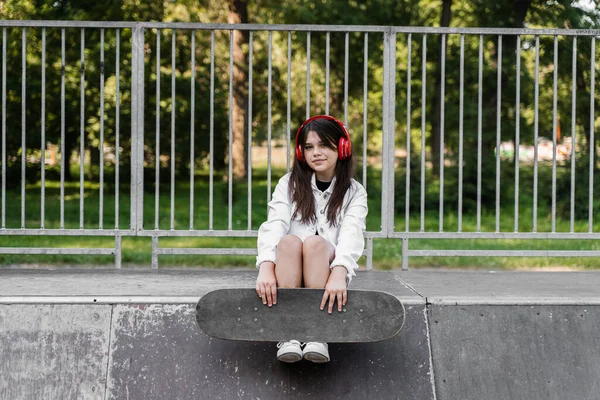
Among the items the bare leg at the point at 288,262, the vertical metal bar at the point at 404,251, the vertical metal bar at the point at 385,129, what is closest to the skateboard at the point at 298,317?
the bare leg at the point at 288,262

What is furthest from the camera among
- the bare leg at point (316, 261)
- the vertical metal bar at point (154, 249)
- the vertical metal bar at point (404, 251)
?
the vertical metal bar at point (404, 251)

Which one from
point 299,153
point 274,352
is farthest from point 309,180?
point 274,352

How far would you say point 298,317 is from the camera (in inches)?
136

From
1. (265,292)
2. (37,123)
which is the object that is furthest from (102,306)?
(37,123)

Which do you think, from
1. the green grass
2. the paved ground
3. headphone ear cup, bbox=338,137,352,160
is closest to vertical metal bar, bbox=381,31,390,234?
the paved ground

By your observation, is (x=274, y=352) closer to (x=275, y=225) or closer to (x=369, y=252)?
(x=275, y=225)

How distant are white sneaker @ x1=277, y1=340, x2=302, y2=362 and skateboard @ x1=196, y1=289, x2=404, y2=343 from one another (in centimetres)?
5

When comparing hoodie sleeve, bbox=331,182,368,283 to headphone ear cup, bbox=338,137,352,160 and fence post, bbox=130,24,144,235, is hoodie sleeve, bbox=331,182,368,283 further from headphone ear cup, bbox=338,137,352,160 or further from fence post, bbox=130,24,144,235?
fence post, bbox=130,24,144,235

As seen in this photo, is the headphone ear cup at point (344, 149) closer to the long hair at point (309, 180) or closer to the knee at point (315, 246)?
the long hair at point (309, 180)

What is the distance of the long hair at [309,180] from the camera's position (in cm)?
385

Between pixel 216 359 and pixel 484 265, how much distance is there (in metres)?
6.30

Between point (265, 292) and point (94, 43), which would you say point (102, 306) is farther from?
point (94, 43)

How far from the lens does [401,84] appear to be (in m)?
16.9

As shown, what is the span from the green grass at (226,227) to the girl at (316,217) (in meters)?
3.80
